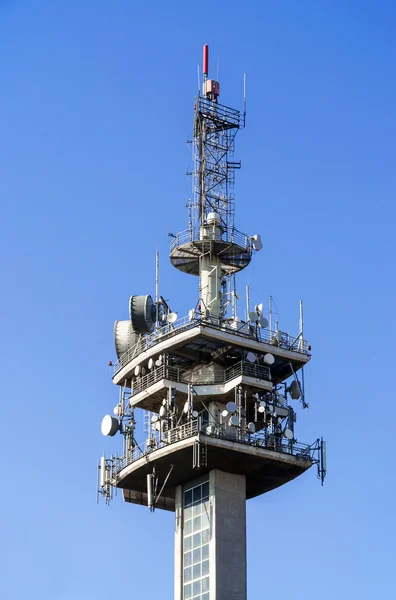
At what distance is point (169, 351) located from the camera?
94.6 metres

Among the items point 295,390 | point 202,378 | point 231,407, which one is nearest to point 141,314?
point 202,378

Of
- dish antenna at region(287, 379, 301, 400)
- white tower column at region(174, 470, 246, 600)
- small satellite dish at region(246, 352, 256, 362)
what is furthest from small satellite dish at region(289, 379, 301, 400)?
white tower column at region(174, 470, 246, 600)

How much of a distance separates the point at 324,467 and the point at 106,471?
489 inches

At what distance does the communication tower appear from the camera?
9181cm

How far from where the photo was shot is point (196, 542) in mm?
92938

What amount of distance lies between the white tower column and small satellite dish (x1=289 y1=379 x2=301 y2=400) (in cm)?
568

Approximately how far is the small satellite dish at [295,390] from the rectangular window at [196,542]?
7203 mm

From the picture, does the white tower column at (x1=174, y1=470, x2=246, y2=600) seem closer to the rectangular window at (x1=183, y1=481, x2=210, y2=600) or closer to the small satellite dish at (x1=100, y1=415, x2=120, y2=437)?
the rectangular window at (x1=183, y1=481, x2=210, y2=600)

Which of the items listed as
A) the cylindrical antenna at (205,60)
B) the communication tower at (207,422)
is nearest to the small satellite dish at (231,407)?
the communication tower at (207,422)

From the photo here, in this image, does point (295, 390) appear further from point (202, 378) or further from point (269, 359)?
point (202, 378)

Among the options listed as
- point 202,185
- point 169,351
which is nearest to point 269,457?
point 169,351

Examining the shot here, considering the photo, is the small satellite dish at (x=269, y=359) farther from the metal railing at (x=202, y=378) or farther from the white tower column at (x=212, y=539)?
the white tower column at (x=212, y=539)

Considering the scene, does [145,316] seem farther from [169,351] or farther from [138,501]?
[138,501]

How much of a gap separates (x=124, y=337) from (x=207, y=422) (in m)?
8.50
